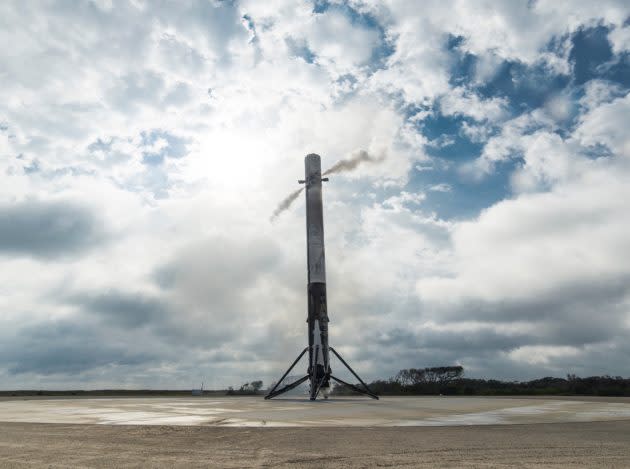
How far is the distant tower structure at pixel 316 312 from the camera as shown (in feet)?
125

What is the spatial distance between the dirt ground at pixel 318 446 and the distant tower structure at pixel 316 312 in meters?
21.6

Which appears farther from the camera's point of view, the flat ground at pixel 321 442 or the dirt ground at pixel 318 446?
the flat ground at pixel 321 442

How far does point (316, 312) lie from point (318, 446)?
26110mm

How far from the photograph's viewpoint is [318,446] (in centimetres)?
1280

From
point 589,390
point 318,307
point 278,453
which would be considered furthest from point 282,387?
point 589,390

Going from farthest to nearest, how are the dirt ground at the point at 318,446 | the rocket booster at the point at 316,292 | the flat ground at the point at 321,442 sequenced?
the rocket booster at the point at 316,292 → the flat ground at the point at 321,442 → the dirt ground at the point at 318,446

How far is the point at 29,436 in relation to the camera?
15.4m

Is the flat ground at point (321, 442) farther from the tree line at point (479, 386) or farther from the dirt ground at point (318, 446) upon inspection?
the tree line at point (479, 386)

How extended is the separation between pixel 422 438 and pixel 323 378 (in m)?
24.5

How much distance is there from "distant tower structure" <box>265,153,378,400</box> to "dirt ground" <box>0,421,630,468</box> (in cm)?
2156

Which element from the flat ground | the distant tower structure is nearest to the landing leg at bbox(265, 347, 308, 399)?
the distant tower structure

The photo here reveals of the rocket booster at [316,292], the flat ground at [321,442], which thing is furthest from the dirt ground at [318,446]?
the rocket booster at [316,292]

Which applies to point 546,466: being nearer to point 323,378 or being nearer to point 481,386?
point 323,378

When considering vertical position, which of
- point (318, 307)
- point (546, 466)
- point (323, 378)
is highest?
point (318, 307)
